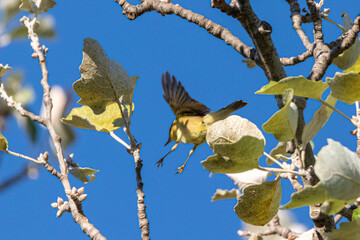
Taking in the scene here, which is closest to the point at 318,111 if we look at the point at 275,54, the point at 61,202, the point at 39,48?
the point at 275,54

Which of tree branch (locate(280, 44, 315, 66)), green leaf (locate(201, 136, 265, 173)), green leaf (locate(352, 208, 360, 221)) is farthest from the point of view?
tree branch (locate(280, 44, 315, 66))

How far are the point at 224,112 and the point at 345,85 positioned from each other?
181cm

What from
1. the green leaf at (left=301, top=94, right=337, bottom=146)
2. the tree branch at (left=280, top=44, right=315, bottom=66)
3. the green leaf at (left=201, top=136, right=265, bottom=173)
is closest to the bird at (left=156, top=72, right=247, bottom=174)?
the tree branch at (left=280, top=44, right=315, bottom=66)

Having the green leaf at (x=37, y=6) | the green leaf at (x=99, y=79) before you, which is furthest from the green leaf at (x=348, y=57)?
the green leaf at (x=37, y=6)

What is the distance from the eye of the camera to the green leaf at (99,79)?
1235mm

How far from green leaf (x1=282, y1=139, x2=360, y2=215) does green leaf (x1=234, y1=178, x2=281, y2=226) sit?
9.2 inches

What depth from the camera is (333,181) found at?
74 centimetres

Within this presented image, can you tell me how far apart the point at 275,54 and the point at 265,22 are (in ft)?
0.26

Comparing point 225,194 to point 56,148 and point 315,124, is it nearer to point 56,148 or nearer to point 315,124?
point 315,124

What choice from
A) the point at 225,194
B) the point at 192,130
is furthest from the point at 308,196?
the point at 192,130

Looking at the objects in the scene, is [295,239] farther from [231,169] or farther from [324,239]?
[231,169]

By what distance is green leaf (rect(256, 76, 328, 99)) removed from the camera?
3.05ft

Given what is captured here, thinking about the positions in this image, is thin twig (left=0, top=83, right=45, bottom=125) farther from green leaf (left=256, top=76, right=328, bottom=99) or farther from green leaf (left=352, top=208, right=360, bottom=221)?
green leaf (left=352, top=208, right=360, bottom=221)

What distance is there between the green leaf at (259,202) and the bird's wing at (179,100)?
5.44 ft
